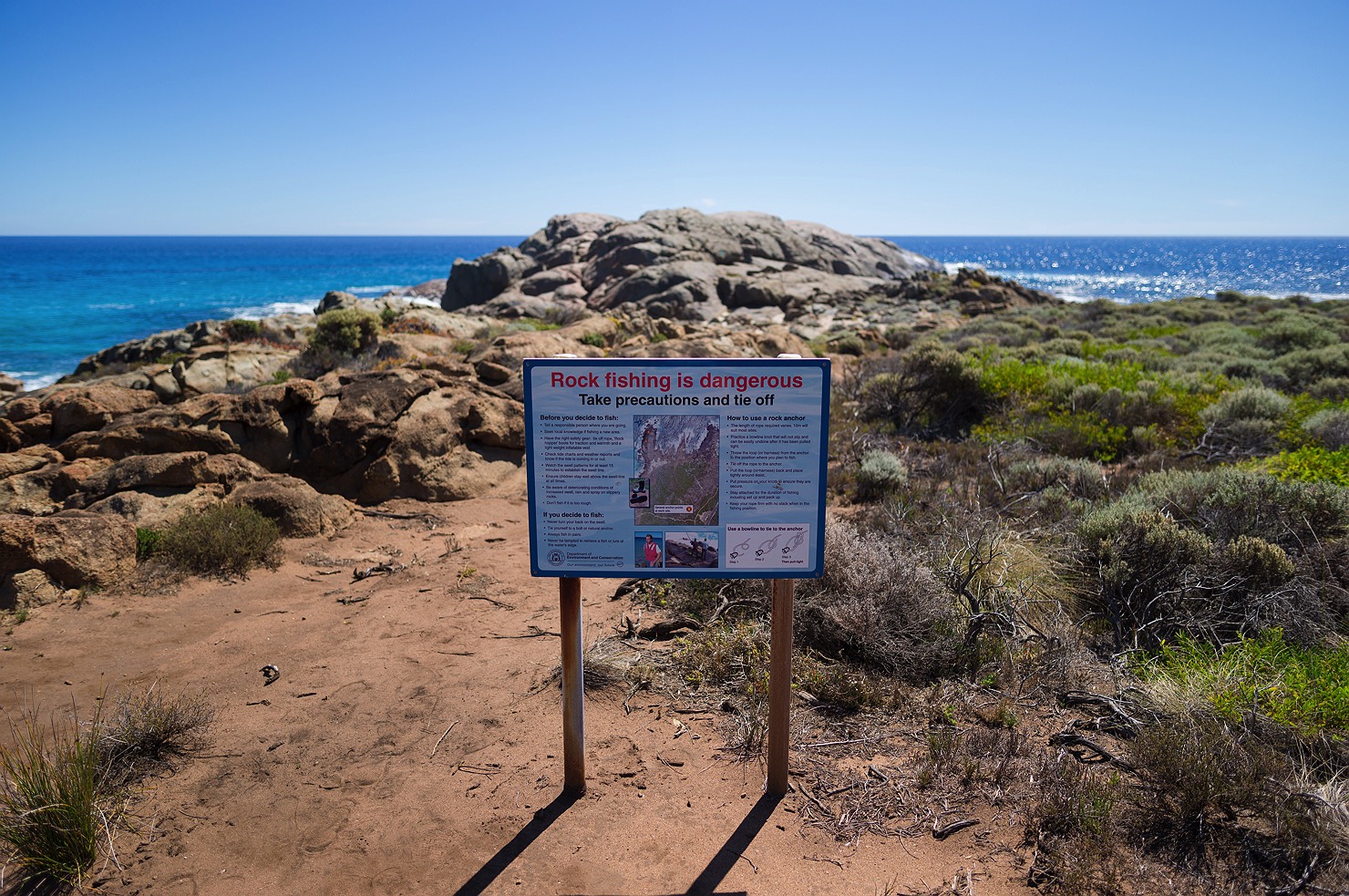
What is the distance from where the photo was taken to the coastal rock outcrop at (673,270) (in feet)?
116

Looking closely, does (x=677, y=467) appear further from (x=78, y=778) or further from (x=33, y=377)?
(x=33, y=377)

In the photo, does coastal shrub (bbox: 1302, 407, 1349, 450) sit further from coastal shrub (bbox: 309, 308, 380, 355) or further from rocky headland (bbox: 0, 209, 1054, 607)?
coastal shrub (bbox: 309, 308, 380, 355)

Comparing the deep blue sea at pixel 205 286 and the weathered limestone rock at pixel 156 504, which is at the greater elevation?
the deep blue sea at pixel 205 286

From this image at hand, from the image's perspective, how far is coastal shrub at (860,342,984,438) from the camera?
37.3ft

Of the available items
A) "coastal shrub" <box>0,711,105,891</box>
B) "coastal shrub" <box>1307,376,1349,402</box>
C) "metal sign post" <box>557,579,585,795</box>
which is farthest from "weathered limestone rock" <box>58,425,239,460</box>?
"coastal shrub" <box>1307,376,1349,402</box>

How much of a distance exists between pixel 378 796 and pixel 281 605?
294cm

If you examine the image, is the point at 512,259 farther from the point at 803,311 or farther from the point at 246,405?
the point at 246,405

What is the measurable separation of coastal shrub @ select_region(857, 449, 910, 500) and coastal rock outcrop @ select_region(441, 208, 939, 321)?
22.1 meters

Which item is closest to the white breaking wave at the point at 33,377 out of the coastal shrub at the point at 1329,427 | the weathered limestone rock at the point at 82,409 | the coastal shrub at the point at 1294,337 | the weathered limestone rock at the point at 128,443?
the weathered limestone rock at the point at 82,409

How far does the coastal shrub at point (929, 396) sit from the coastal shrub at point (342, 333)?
911 centimetres

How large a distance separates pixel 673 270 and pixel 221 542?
31480 millimetres

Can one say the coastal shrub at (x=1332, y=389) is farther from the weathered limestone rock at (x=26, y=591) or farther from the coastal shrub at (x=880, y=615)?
the weathered limestone rock at (x=26, y=591)

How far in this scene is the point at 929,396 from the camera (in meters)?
11.8

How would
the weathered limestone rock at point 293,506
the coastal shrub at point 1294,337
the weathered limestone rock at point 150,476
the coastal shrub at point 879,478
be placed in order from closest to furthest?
the weathered limestone rock at point 150,476 < the weathered limestone rock at point 293,506 < the coastal shrub at point 879,478 < the coastal shrub at point 1294,337
